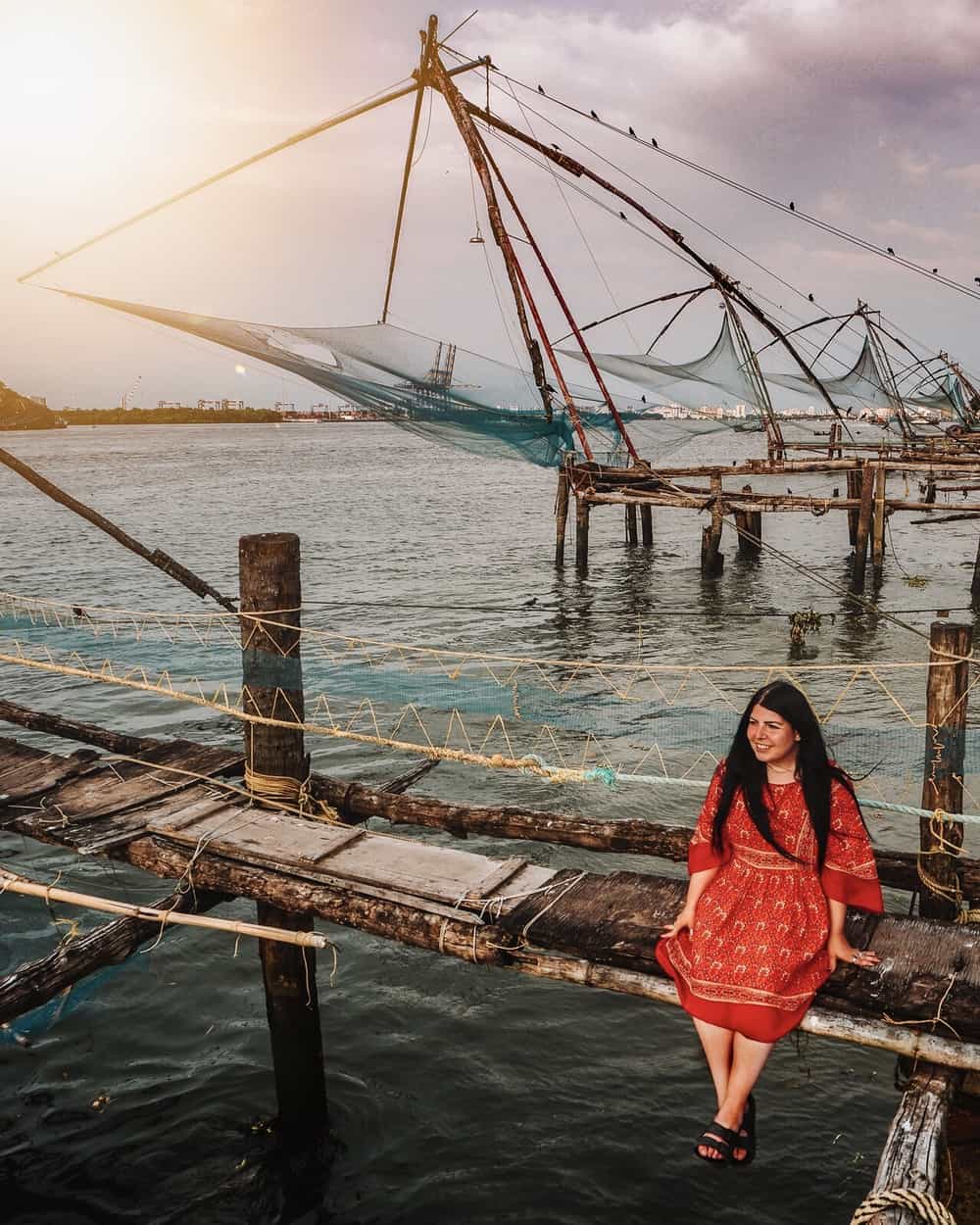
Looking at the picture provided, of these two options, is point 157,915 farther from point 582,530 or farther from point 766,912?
point 582,530

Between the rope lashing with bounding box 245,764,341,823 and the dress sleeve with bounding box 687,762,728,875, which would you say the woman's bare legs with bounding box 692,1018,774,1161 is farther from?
the rope lashing with bounding box 245,764,341,823

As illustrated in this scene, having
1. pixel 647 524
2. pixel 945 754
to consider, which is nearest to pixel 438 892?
pixel 945 754

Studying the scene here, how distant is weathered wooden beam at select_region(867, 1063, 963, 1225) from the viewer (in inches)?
93.5

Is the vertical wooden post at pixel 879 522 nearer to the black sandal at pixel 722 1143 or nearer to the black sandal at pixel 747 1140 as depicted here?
the black sandal at pixel 747 1140

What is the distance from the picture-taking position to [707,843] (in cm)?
333

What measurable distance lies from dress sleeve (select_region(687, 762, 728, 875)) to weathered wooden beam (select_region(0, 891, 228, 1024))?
2.34m

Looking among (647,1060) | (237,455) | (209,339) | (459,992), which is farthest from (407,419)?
(237,455)

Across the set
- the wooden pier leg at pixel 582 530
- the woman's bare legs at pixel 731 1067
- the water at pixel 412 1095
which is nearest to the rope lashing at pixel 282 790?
the water at pixel 412 1095

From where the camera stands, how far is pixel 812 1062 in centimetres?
464

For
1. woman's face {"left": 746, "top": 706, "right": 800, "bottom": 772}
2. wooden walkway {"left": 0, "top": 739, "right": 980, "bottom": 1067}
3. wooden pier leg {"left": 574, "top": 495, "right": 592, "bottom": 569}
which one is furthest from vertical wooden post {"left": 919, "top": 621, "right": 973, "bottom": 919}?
wooden pier leg {"left": 574, "top": 495, "right": 592, "bottom": 569}

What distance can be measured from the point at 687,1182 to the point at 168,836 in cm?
281

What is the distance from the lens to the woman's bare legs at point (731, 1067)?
9.38 ft

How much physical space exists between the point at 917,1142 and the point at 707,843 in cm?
109

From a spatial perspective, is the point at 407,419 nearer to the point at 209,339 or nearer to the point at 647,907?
the point at 209,339
